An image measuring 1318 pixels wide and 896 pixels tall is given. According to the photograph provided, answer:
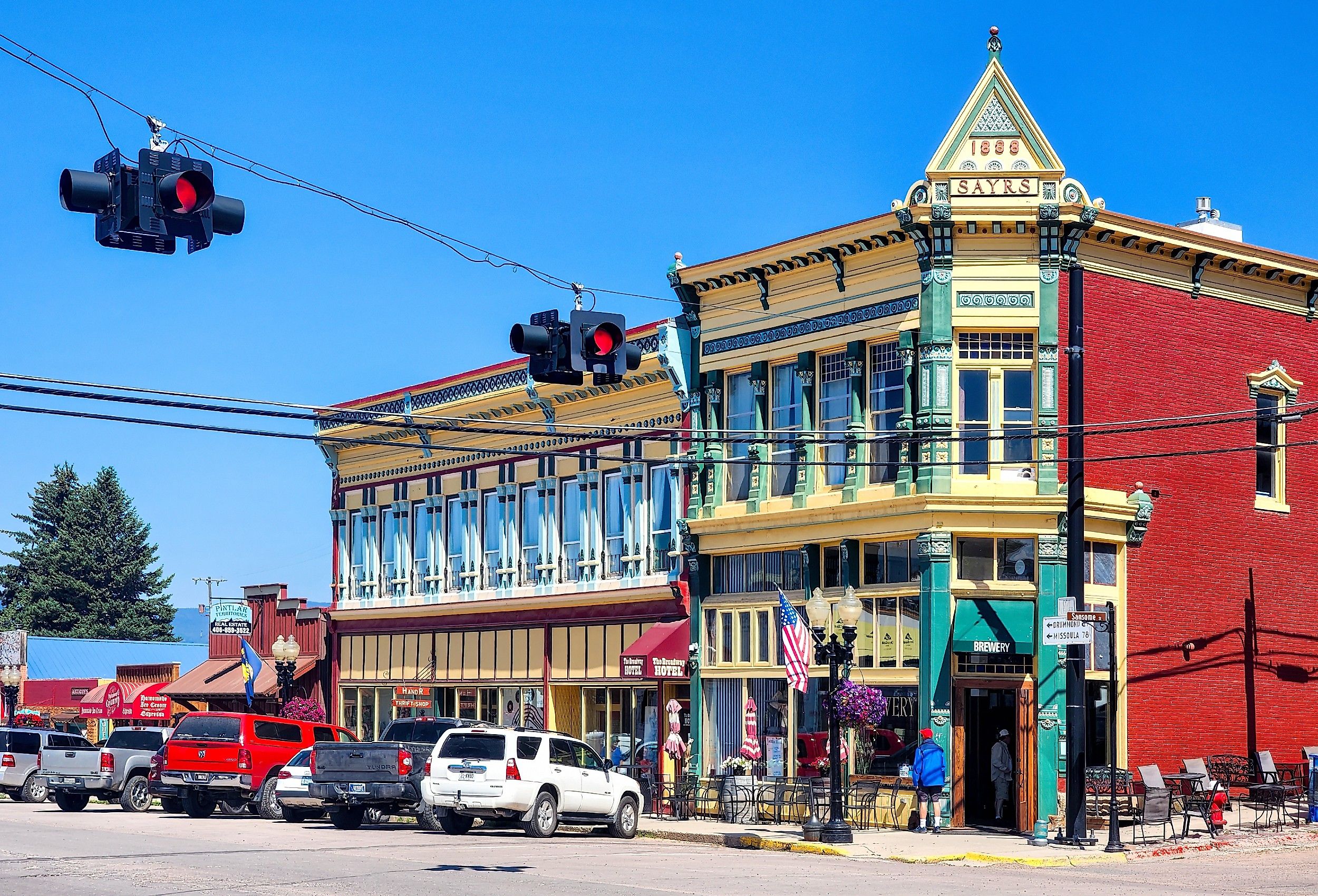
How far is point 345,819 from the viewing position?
98.0ft

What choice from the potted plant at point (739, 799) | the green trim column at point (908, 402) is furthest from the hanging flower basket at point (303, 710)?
the green trim column at point (908, 402)

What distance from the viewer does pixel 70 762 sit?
35.2 metres

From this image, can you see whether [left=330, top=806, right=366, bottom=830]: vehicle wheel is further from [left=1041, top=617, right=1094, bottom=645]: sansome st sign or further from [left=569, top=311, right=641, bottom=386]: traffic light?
[left=569, top=311, right=641, bottom=386]: traffic light

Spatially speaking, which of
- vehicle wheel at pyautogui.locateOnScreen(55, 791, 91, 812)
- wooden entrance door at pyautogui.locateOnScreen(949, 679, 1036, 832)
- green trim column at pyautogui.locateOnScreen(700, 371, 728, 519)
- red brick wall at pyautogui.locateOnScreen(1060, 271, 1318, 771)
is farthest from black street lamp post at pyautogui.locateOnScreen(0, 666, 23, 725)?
red brick wall at pyautogui.locateOnScreen(1060, 271, 1318, 771)

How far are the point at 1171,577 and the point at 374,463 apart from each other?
77.1 ft

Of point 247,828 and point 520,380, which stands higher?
point 520,380

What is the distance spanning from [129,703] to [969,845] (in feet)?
114

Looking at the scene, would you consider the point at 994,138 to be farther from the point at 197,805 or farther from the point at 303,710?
the point at 303,710

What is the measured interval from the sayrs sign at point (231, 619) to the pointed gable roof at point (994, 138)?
28.2 meters

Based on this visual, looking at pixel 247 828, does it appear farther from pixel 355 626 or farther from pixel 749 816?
pixel 355 626

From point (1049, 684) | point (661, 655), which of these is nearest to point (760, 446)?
point (661, 655)

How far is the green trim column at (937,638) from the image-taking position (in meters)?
29.6

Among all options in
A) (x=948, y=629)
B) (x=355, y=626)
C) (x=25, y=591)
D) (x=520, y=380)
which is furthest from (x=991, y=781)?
(x=25, y=591)

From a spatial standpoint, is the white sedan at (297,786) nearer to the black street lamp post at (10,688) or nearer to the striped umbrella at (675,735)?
the striped umbrella at (675,735)
